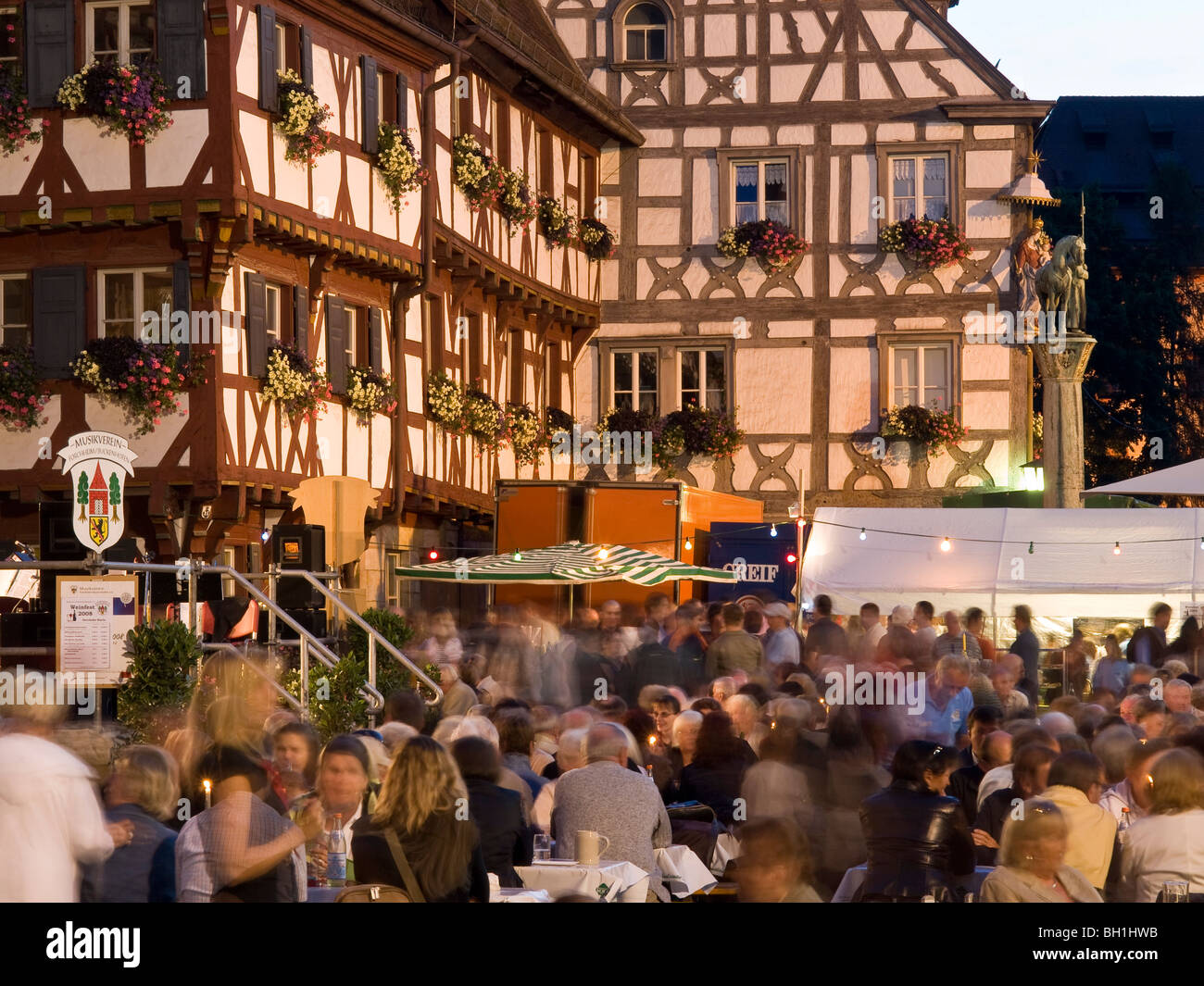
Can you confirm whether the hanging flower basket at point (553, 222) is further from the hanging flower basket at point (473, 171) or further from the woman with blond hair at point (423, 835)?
the woman with blond hair at point (423, 835)

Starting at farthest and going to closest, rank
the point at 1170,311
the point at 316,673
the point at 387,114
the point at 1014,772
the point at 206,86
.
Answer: the point at 1170,311, the point at 387,114, the point at 206,86, the point at 316,673, the point at 1014,772

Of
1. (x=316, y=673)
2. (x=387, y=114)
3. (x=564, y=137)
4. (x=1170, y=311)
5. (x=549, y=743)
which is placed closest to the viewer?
(x=549, y=743)

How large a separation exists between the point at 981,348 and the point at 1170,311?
1617 centimetres

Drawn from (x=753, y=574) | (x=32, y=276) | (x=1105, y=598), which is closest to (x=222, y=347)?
Answer: (x=32, y=276)

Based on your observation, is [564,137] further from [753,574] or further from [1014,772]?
[1014,772]

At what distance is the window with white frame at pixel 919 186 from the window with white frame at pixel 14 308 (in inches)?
524

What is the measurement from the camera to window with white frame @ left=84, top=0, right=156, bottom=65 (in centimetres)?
1820

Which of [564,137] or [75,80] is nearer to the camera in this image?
[75,80]

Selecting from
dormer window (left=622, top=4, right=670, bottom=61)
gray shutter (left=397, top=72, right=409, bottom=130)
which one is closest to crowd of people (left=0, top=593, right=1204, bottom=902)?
gray shutter (left=397, top=72, right=409, bottom=130)

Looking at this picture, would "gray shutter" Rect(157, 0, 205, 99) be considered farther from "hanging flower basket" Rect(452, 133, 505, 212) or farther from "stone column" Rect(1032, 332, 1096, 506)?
"stone column" Rect(1032, 332, 1096, 506)

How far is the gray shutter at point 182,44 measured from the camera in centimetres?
1794

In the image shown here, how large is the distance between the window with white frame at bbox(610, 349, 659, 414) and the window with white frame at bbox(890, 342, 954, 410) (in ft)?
11.4

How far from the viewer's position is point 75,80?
58.9ft

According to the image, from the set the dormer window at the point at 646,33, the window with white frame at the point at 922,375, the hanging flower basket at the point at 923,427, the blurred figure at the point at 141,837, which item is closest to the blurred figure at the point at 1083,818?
the blurred figure at the point at 141,837
